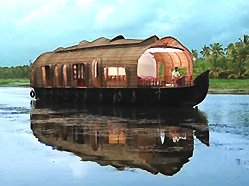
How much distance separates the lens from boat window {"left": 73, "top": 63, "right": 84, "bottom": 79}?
27.6 meters

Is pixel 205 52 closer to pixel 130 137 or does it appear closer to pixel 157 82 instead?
pixel 157 82

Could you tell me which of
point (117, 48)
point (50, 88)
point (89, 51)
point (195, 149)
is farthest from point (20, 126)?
point (50, 88)

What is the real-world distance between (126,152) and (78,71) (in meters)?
18.6

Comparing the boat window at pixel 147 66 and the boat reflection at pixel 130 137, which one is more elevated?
the boat window at pixel 147 66

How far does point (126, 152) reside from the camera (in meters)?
9.79

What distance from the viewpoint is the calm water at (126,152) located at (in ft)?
24.7

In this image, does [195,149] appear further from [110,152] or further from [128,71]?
[128,71]

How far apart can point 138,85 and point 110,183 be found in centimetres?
1621

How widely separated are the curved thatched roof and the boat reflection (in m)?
6.34

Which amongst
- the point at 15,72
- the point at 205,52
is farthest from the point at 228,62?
the point at 15,72

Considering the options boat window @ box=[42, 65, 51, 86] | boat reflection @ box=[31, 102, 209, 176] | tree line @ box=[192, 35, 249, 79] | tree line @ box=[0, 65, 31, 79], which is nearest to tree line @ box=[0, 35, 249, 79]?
tree line @ box=[192, 35, 249, 79]

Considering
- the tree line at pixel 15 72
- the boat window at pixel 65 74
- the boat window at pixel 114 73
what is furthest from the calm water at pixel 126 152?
the tree line at pixel 15 72

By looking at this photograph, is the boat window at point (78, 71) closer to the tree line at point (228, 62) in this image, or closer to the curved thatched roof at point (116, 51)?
the curved thatched roof at point (116, 51)

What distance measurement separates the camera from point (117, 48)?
25.8 metres
